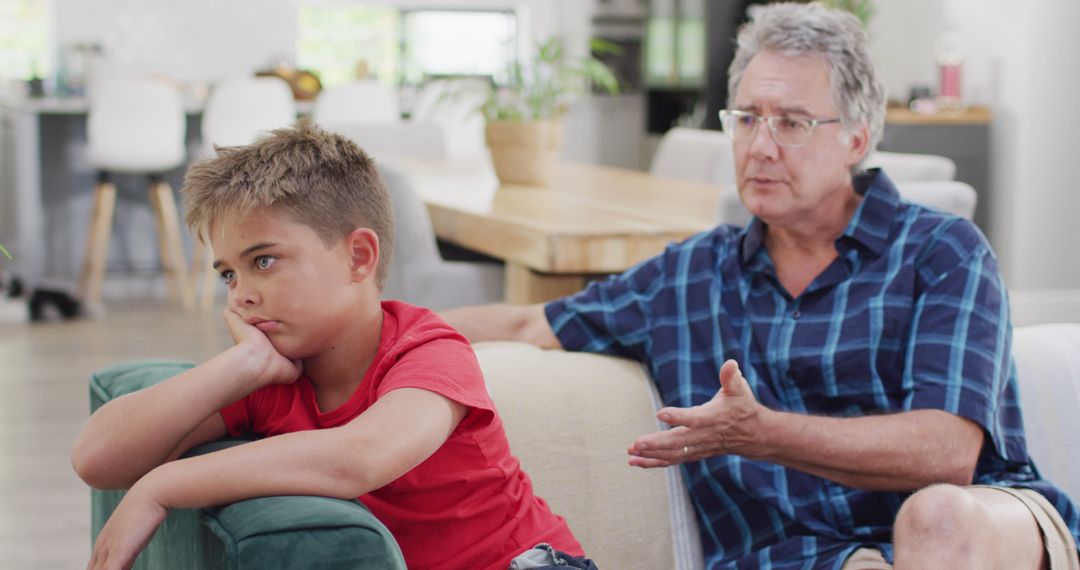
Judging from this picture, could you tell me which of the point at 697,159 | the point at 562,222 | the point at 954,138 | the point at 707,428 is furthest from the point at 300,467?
the point at 954,138

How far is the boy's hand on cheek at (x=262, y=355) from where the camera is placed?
1.33 metres

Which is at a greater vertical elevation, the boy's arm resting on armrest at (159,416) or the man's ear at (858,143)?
the man's ear at (858,143)

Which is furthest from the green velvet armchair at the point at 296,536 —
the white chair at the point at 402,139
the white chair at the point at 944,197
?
the white chair at the point at 402,139

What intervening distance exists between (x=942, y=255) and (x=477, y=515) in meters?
0.71

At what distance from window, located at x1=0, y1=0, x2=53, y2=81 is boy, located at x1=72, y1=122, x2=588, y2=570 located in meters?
7.86

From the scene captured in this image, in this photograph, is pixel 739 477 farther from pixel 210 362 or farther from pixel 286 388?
pixel 210 362

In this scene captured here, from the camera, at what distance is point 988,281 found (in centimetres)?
165

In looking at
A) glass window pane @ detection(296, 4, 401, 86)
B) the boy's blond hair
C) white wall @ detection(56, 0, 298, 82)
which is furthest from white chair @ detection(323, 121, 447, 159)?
glass window pane @ detection(296, 4, 401, 86)

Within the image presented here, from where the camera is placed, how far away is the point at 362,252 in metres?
1.39

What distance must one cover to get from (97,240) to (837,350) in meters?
5.16

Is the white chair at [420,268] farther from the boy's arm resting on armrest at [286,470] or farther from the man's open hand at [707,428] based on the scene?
the boy's arm resting on armrest at [286,470]

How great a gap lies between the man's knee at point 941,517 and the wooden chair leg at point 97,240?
5.37m

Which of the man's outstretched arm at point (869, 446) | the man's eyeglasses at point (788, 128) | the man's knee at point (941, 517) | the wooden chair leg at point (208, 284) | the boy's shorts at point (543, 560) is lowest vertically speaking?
the wooden chair leg at point (208, 284)

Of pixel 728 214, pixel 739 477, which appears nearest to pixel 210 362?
pixel 739 477
